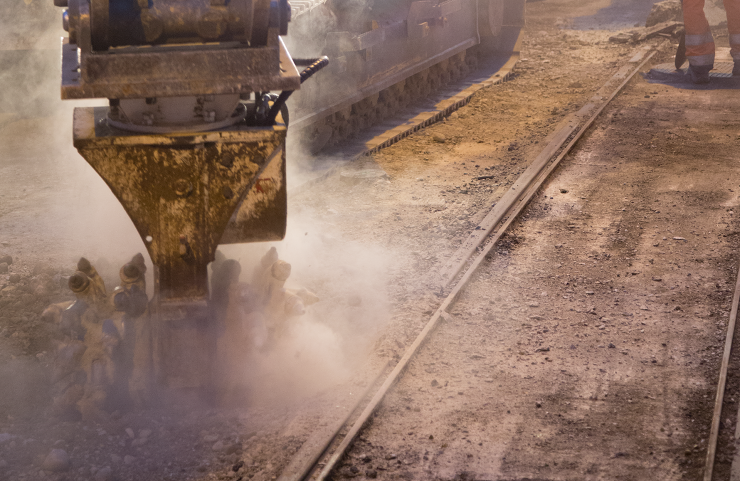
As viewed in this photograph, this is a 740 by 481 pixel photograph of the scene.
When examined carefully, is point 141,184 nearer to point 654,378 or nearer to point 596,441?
point 596,441

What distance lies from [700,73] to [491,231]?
7.46 m

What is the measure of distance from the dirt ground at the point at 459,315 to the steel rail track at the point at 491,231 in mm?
78

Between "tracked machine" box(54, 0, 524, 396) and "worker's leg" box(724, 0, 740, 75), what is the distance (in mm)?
10446

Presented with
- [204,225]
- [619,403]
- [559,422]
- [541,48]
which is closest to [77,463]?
[204,225]

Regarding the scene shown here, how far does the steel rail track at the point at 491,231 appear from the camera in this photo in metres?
3.42

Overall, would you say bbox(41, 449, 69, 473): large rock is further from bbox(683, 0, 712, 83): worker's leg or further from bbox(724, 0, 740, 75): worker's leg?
bbox(724, 0, 740, 75): worker's leg

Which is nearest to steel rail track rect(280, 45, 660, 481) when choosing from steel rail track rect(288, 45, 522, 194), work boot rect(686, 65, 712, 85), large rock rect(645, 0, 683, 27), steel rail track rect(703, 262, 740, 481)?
steel rail track rect(703, 262, 740, 481)

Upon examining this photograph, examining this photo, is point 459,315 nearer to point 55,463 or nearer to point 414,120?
point 55,463

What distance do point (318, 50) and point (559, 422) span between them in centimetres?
556

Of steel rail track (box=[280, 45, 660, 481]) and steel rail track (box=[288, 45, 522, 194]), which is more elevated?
steel rail track (box=[288, 45, 522, 194])

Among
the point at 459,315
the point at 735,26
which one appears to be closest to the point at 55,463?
the point at 459,315

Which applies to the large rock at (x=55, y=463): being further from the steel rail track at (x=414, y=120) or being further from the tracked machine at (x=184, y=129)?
the steel rail track at (x=414, y=120)

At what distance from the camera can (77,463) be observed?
10.9 feet

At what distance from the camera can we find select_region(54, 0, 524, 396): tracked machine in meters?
2.93
